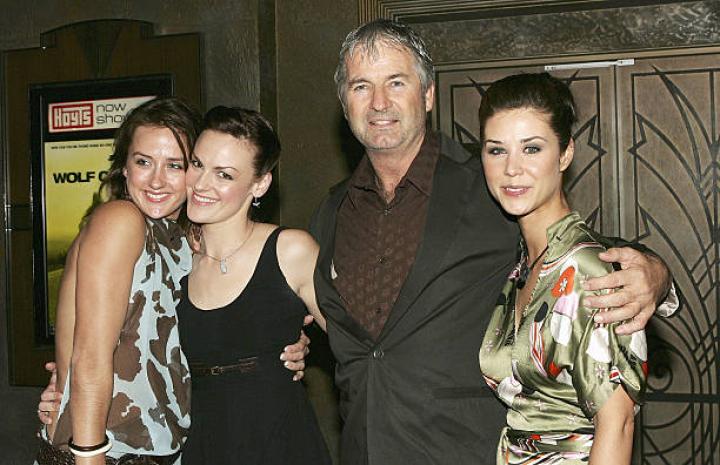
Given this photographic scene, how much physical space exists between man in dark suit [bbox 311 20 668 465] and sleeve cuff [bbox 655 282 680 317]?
1.47ft

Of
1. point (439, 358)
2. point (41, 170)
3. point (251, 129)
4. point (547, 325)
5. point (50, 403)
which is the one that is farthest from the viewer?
point (41, 170)

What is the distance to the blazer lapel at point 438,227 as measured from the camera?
256 cm

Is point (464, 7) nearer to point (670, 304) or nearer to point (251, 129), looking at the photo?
point (251, 129)

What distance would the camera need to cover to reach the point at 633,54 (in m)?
4.32

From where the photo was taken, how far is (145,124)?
276 cm

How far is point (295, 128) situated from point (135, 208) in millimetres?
2187

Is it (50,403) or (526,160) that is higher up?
(526,160)

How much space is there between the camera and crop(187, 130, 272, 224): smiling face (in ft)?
9.11

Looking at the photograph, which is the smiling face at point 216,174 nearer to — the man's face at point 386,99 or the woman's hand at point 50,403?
the man's face at point 386,99

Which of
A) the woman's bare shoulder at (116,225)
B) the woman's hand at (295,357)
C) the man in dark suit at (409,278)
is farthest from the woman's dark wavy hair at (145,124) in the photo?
the woman's hand at (295,357)

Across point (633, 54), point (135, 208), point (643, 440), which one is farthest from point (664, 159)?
point (135, 208)

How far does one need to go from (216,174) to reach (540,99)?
1.04m

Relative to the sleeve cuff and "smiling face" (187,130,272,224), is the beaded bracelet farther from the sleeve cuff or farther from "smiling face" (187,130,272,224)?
the sleeve cuff

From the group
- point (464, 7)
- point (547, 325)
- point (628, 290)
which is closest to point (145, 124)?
point (547, 325)
